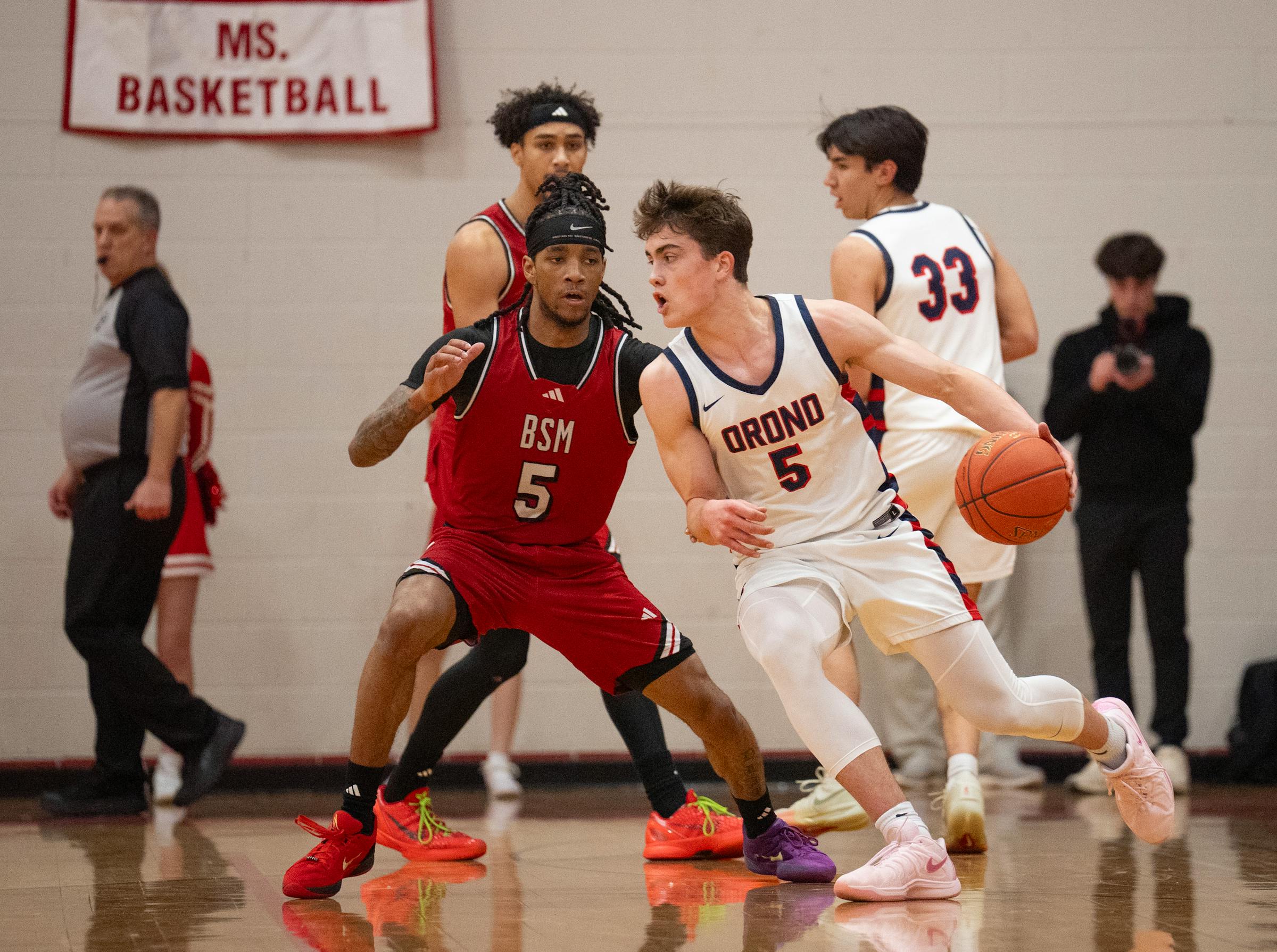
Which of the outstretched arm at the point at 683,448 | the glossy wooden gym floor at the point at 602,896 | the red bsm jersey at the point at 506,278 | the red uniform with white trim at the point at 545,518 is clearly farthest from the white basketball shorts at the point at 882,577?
the red bsm jersey at the point at 506,278

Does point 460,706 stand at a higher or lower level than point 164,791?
higher

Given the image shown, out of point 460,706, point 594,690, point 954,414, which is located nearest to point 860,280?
point 954,414

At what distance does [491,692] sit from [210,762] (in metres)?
1.43

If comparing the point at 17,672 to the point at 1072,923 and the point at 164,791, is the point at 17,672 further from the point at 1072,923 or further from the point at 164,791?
the point at 1072,923

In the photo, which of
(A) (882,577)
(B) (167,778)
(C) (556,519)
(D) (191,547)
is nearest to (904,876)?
(A) (882,577)

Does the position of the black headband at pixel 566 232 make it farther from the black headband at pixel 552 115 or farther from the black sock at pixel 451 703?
the black sock at pixel 451 703

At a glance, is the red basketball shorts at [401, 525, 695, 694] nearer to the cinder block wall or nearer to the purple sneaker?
the purple sneaker

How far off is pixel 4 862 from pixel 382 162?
3.23 meters

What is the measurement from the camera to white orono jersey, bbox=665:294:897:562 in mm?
3424

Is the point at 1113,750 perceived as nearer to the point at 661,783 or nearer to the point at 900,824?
the point at 900,824

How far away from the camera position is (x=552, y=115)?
4.41 metres

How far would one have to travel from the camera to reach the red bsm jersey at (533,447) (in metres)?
3.57

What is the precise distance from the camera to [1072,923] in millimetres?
3010

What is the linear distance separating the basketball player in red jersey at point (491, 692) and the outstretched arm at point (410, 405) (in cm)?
42
